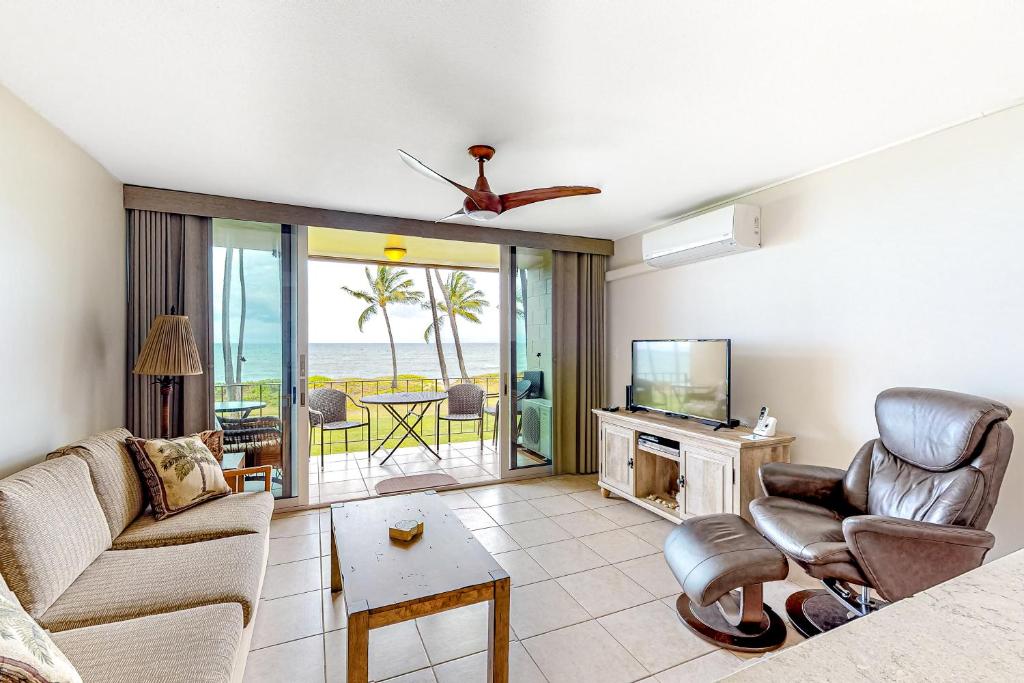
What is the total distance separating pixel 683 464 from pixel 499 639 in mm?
1999

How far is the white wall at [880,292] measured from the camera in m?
2.22

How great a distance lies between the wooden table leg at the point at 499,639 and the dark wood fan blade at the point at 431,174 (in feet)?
5.76

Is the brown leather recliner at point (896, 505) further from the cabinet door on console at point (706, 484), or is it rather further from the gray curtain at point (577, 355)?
the gray curtain at point (577, 355)

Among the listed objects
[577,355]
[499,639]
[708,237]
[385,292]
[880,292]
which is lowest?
[499,639]

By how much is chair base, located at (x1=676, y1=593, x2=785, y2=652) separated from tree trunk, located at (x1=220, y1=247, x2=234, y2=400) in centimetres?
335

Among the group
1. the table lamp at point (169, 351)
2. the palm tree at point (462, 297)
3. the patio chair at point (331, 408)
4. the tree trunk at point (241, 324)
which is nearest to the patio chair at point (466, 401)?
the patio chair at point (331, 408)

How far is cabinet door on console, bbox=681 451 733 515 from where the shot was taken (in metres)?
3.03

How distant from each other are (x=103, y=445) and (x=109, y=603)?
39.0 inches

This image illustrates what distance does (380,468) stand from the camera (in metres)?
5.14

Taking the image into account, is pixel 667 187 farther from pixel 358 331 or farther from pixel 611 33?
pixel 358 331

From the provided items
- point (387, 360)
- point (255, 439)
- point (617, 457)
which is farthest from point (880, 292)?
point (387, 360)

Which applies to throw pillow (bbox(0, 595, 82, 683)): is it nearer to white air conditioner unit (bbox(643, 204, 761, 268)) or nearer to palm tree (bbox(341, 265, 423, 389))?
white air conditioner unit (bbox(643, 204, 761, 268))

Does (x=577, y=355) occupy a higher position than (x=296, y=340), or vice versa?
(x=296, y=340)

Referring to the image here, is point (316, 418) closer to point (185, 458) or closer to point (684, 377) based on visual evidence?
point (185, 458)
